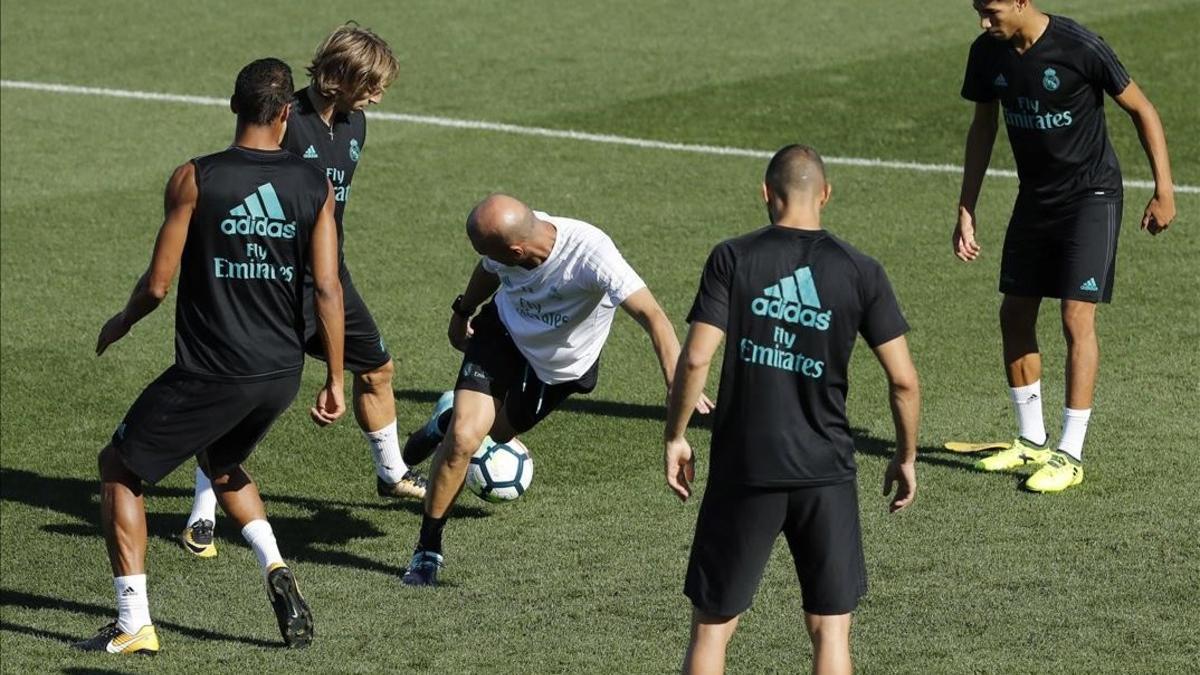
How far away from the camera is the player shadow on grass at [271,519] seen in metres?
9.19

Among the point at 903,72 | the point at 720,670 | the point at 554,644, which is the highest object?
the point at 903,72

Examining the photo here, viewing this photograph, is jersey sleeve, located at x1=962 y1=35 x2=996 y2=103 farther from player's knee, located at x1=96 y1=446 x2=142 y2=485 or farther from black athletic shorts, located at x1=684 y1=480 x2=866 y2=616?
player's knee, located at x1=96 y1=446 x2=142 y2=485

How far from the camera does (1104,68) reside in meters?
9.16

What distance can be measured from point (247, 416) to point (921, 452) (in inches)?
153

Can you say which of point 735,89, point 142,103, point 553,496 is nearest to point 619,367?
point 553,496

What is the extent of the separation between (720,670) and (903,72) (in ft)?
45.2

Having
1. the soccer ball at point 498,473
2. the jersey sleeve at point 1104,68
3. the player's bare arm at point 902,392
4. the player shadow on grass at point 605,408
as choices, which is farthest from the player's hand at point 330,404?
the jersey sleeve at point 1104,68

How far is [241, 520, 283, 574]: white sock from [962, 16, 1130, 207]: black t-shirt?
4.22m

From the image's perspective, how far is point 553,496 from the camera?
385 inches

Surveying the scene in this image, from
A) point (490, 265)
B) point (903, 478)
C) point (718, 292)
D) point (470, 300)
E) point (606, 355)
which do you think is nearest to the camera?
point (718, 292)

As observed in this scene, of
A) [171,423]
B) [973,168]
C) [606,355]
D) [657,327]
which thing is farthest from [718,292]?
[606,355]

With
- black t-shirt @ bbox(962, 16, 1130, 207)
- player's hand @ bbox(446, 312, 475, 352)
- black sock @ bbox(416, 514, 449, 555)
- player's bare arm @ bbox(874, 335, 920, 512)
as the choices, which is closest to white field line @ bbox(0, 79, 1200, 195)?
black t-shirt @ bbox(962, 16, 1130, 207)

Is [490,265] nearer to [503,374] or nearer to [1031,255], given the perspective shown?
[503,374]

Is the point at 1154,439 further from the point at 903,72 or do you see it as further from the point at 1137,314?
the point at 903,72
